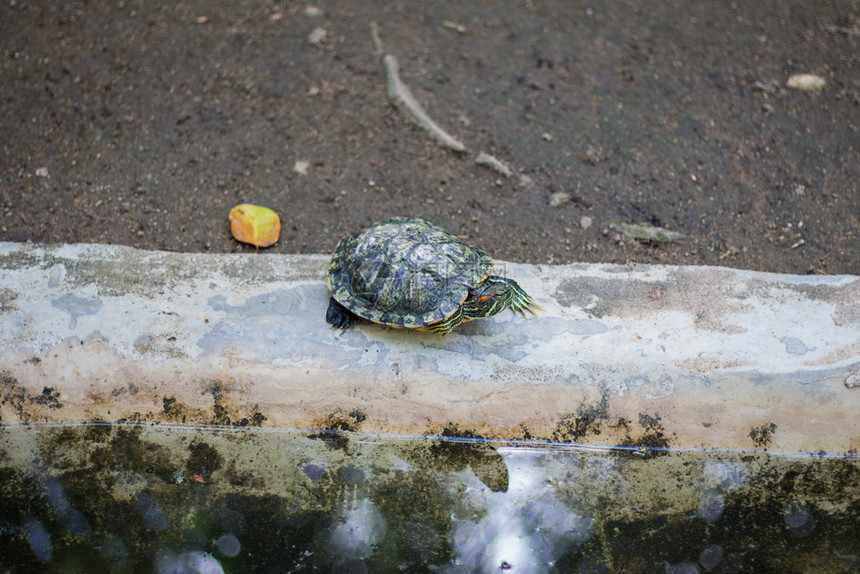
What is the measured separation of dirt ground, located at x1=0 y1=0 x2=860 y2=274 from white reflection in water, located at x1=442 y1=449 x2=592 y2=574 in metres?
1.61

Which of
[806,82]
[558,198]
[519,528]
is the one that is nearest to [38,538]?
[519,528]

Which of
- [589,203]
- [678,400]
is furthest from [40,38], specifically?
[678,400]

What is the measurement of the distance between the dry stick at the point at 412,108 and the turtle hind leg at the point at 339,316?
2.05m

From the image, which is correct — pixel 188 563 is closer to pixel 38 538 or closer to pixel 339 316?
pixel 38 538

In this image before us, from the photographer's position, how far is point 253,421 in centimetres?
332

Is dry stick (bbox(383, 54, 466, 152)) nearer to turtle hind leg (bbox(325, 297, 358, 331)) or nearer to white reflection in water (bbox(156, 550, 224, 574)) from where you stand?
turtle hind leg (bbox(325, 297, 358, 331))

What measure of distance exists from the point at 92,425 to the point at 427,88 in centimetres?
368

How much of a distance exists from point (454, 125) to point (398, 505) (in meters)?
3.17

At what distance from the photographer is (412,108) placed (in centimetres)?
516

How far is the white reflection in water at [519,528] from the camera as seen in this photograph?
2.91 m

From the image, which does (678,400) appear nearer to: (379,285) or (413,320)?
(413,320)

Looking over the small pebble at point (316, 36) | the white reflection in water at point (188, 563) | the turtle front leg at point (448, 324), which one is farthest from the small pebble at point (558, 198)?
the white reflection in water at point (188, 563)

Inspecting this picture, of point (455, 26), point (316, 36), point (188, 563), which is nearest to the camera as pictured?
point (188, 563)

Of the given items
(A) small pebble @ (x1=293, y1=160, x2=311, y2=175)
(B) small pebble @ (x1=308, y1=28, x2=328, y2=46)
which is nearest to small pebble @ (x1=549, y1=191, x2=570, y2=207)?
(A) small pebble @ (x1=293, y1=160, x2=311, y2=175)
